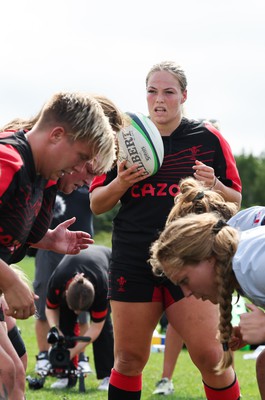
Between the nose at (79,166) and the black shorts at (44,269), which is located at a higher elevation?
the nose at (79,166)

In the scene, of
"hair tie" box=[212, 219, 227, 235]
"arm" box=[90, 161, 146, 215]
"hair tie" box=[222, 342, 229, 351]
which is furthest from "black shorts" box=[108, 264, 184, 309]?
"hair tie" box=[212, 219, 227, 235]

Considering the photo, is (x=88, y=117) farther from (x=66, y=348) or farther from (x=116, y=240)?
(x=66, y=348)

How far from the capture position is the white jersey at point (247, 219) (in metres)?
4.59

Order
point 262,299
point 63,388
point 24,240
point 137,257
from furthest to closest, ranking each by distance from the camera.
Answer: point 63,388
point 137,257
point 24,240
point 262,299

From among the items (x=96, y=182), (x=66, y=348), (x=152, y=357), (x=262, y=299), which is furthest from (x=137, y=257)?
(x=152, y=357)

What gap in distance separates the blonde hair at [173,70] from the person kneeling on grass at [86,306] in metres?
2.82

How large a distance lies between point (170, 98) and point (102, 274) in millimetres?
3193

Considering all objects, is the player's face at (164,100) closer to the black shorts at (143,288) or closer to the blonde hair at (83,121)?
the black shorts at (143,288)

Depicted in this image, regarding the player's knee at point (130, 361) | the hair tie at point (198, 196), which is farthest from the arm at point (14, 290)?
the player's knee at point (130, 361)

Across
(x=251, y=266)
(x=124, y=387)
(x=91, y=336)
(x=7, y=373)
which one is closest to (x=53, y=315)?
(x=91, y=336)

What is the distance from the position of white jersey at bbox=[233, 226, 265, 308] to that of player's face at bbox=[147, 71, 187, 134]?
1576 millimetres

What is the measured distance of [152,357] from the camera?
11.5 metres

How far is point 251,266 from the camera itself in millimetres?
4031

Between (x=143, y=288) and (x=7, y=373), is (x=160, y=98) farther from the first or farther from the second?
(x=7, y=373)
